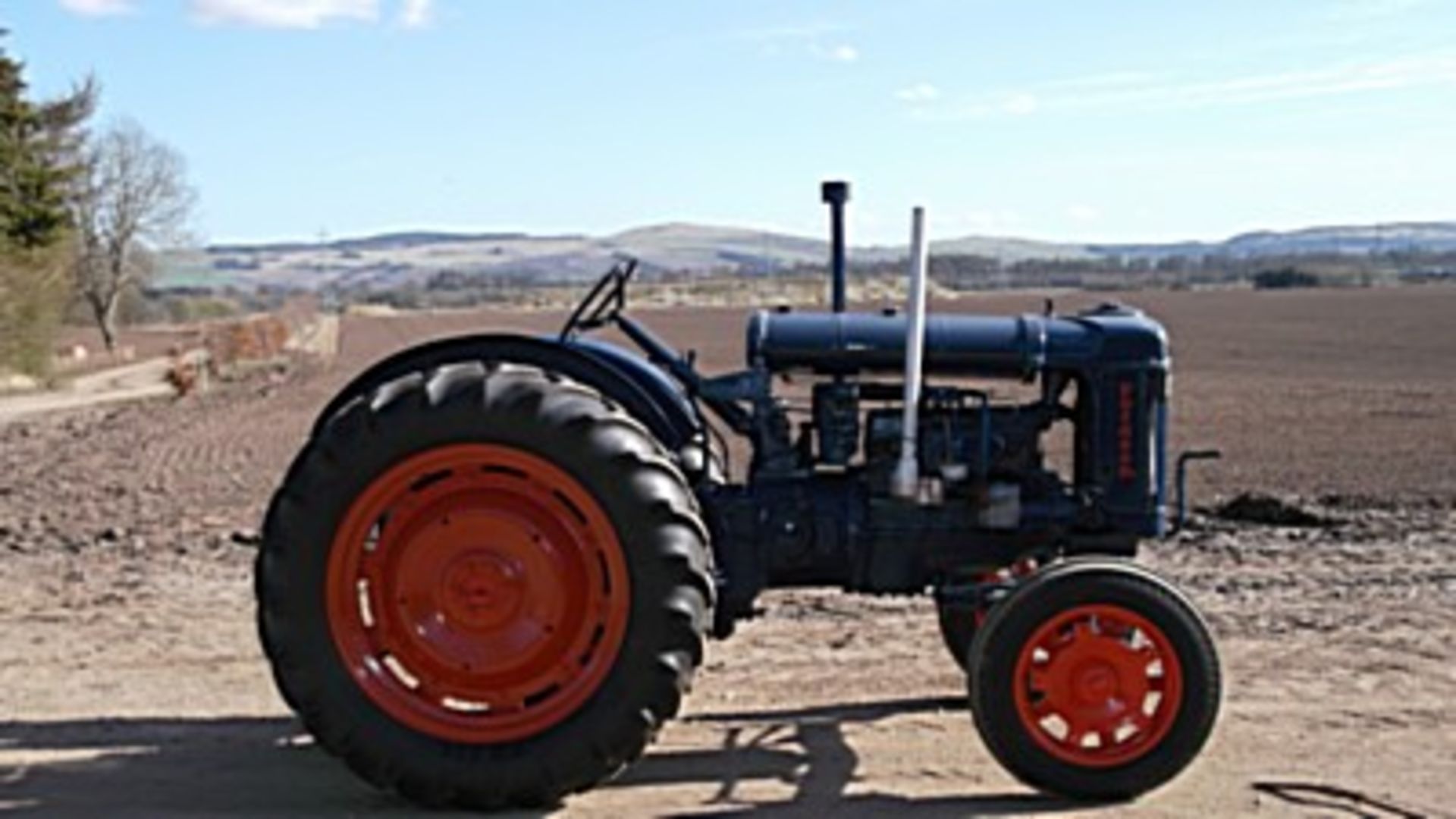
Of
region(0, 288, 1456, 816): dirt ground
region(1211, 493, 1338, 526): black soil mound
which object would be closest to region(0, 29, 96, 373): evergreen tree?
region(0, 288, 1456, 816): dirt ground

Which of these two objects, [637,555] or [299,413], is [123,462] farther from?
[637,555]

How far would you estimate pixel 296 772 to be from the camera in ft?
22.2

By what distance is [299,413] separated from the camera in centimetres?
2923

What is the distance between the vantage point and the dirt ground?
6.38m

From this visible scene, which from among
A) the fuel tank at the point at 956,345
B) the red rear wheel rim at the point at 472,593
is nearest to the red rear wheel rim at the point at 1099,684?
the fuel tank at the point at 956,345

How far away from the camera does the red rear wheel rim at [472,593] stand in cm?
606

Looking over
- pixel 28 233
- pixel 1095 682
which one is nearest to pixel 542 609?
pixel 1095 682

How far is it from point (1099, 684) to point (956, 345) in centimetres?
142

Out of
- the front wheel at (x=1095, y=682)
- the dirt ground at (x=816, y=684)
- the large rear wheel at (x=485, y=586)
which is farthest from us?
the dirt ground at (x=816, y=684)

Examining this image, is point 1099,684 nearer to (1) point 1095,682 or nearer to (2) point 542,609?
(1) point 1095,682

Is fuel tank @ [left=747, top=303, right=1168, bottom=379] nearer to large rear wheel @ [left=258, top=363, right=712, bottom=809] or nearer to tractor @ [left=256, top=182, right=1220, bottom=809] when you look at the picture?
tractor @ [left=256, top=182, right=1220, bottom=809]

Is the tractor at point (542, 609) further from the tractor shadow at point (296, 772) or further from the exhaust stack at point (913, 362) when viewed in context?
the tractor shadow at point (296, 772)

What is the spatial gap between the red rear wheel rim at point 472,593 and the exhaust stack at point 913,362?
1224 mm

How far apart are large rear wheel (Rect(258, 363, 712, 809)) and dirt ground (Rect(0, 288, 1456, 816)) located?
1.03 ft
